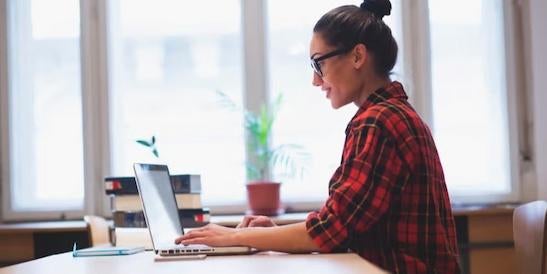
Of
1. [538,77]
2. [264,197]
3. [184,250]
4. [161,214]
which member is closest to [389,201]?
[184,250]

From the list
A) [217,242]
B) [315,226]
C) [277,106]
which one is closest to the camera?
[315,226]

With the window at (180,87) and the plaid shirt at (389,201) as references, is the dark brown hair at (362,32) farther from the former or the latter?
the window at (180,87)

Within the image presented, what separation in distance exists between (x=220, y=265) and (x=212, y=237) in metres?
0.20

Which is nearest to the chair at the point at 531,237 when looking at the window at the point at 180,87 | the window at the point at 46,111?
the window at the point at 180,87

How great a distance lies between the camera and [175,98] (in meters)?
3.86

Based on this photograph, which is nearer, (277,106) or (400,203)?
(400,203)

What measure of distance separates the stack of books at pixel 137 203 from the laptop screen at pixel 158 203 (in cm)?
43

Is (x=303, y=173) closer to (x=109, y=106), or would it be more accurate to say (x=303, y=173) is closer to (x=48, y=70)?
(x=109, y=106)

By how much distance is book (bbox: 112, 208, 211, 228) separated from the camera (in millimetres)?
2455

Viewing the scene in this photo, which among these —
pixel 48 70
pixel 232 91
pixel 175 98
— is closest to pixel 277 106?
pixel 232 91

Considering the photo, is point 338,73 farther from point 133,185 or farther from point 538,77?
point 538,77

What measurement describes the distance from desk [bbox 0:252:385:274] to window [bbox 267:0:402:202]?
85.0 inches

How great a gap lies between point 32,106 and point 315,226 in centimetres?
289

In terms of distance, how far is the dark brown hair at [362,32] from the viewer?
1.60 metres
